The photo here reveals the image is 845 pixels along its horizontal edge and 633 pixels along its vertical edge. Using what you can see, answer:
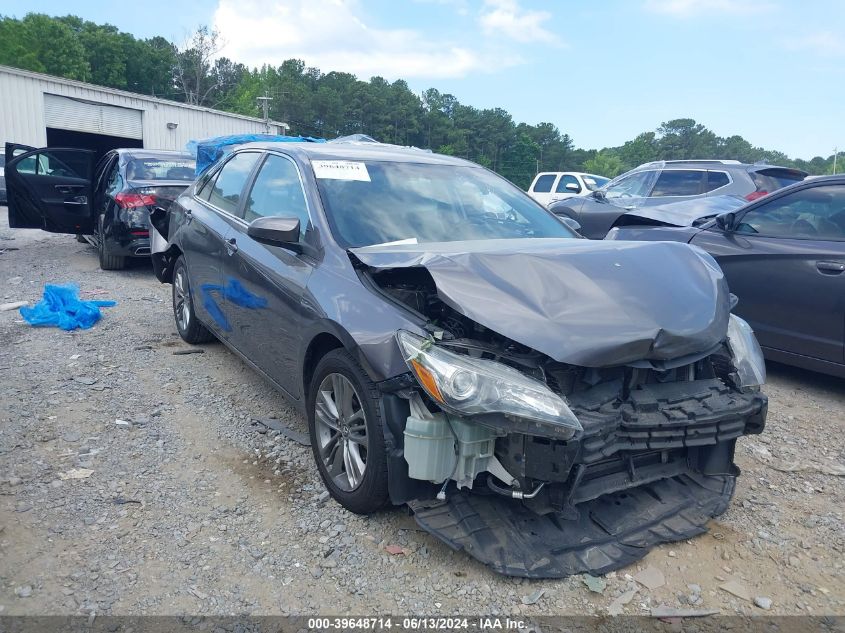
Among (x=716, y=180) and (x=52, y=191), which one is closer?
(x=52, y=191)

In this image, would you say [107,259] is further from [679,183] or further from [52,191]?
[679,183]

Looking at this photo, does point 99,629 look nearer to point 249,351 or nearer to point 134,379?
point 249,351

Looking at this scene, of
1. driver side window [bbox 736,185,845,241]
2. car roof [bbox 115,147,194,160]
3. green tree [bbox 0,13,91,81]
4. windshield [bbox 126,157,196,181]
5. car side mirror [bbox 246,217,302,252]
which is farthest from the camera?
green tree [bbox 0,13,91,81]

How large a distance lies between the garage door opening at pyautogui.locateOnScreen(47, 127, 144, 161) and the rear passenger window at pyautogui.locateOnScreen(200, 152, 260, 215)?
891 inches

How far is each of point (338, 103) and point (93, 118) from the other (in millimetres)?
44368

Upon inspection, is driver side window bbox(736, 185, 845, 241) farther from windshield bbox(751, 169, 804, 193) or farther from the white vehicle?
the white vehicle

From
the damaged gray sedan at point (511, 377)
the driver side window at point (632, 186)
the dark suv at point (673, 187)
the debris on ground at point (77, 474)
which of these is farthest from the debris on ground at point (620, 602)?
the driver side window at point (632, 186)

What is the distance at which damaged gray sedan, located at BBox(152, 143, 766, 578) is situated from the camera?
239cm

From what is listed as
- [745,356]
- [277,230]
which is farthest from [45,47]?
[745,356]

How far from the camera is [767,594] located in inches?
98.1

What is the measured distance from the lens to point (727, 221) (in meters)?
5.30

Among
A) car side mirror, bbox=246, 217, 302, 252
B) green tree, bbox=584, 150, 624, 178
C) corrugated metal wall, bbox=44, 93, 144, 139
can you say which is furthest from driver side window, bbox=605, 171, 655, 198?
green tree, bbox=584, 150, 624, 178

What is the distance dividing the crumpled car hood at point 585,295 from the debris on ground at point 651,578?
88cm

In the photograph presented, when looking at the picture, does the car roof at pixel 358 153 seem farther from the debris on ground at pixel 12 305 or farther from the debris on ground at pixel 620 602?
the debris on ground at pixel 12 305
